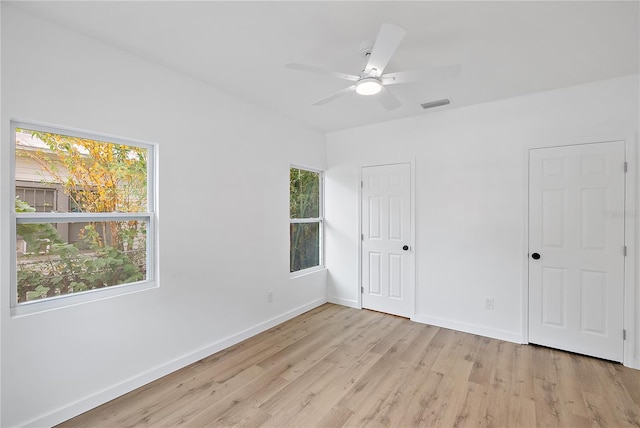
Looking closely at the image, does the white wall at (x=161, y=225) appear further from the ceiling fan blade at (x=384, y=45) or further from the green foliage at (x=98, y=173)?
the ceiling fan blade at (x=384, y=45)

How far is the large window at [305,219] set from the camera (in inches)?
161

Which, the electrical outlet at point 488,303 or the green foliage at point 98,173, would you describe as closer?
the green foliage at point 98,173

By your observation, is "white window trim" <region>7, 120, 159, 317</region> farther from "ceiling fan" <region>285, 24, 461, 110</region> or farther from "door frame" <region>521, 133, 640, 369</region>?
"door frame" <region>521, 133, 640, 369</region>

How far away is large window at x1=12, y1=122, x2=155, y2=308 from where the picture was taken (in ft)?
6.37

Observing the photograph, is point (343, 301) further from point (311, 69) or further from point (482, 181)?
point (311, 69)

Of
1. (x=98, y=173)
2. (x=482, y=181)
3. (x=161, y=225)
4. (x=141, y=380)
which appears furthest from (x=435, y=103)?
(x=141, y=380)

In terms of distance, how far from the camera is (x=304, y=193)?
4.34 m

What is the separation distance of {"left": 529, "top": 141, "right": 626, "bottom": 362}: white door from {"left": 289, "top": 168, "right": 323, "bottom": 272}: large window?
2658 millimetres

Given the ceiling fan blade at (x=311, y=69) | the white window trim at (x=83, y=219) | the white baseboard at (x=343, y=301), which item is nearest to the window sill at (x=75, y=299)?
the white window trim at (x=83, y=219)

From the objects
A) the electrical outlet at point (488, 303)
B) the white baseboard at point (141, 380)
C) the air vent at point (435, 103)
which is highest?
the air vent at point (435, 103)

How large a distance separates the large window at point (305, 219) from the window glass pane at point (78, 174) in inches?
76.0

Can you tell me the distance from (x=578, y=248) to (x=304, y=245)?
3058 millimetres

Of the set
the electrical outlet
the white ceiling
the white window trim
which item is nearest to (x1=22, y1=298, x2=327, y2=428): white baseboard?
the white window trim

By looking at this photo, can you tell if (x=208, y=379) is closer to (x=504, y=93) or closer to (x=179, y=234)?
(x=179, y=234)
